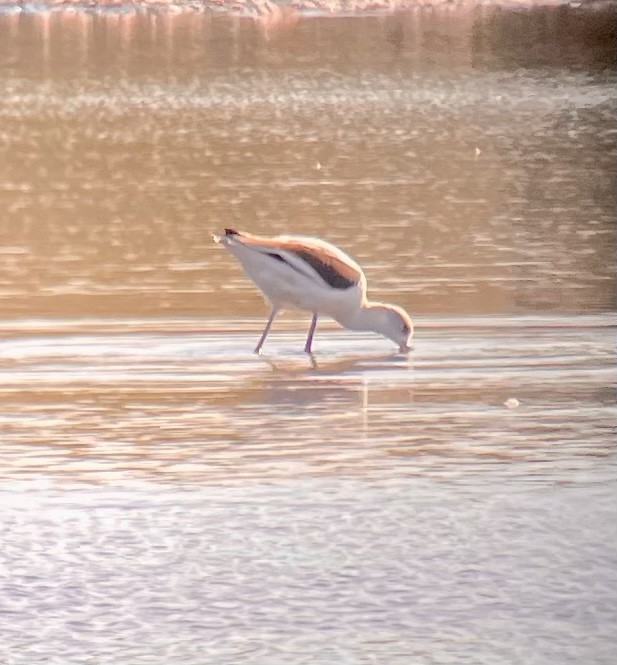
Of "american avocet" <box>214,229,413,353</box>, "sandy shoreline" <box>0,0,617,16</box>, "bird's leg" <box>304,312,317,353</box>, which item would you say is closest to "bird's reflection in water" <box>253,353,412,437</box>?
"bird's leg" <box>304,312,317,353</box>

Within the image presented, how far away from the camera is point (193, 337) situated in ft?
37.8

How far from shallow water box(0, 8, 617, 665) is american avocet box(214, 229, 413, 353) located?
0.24 m

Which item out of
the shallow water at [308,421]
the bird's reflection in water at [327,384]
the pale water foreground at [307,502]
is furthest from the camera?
the bird's reflection in water at [327,384]

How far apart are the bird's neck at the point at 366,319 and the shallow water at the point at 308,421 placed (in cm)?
16

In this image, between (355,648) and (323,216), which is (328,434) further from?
(323,216)

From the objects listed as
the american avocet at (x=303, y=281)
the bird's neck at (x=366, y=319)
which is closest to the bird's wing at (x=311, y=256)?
the american avocet at (x=303, y=281)

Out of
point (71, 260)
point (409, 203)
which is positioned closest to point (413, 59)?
point (409, 203)

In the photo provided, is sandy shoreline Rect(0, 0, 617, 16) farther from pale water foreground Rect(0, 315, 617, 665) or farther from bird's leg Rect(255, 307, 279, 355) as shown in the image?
pale water foreground Rect(0, 315, 617, 665)

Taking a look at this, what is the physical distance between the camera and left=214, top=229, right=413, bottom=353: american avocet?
37.9 feet

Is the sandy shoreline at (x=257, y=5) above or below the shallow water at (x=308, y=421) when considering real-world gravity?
below

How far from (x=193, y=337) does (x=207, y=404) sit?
1973mm

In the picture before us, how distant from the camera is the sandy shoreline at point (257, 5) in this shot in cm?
6838

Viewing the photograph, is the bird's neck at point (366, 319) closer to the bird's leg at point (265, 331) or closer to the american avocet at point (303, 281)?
the american avocet at point (303, 281)

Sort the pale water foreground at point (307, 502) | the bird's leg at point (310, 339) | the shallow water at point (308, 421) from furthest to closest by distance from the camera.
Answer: the bird's leg at point (310, 339) < the shallow water at point (308, 421) < the pale water foreground at point (307, 502)
